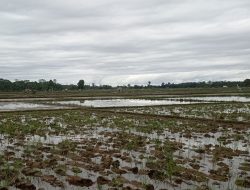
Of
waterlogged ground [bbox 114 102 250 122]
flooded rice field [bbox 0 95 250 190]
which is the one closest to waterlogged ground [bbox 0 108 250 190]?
flooded rice field [bbox 0 95 250 190]

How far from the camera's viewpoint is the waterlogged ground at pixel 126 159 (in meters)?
7.75

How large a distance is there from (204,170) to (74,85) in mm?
119858

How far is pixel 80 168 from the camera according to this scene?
9148mm

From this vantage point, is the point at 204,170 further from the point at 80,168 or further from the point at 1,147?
the point at 1,147

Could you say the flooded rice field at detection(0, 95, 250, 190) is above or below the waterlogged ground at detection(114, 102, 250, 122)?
below

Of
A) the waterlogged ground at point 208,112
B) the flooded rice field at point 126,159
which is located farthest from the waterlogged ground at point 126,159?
the waterlogged ground at point 208,112

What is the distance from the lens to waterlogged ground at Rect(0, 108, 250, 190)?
7754mm

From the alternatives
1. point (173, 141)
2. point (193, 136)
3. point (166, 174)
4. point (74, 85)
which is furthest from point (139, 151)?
point (74, 85)

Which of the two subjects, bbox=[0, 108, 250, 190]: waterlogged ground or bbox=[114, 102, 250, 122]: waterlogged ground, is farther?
bbox=[114, 102, 250, 122]: waterlogged ground

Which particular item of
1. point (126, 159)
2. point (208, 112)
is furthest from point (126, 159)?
point (208, 112)

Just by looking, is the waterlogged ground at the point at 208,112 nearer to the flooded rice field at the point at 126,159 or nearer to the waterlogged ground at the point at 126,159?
the flooded rice field at the point at 126,159

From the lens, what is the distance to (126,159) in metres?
10.1

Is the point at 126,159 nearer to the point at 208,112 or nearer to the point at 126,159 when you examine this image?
the point at 126,159

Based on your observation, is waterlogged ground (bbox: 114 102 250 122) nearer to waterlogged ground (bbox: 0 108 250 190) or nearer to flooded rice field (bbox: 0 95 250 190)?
flooded rice field (bbox: 0 95 250 190)
